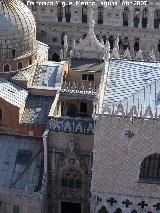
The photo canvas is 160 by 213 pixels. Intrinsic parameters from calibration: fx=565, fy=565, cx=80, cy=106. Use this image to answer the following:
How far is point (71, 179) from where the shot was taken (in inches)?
1962

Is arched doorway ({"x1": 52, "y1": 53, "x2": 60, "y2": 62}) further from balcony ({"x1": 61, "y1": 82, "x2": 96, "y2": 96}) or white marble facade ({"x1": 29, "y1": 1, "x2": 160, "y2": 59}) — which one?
balcony ({"x1": 61, "y1": 82, "x2": 96, "y2": 96})

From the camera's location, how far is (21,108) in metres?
50.2

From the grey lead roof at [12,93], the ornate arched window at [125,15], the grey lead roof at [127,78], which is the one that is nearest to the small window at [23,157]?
the grey lead roof at [12,93]

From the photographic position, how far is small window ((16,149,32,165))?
5022 centimetres

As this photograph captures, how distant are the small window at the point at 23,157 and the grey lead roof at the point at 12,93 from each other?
426 cm

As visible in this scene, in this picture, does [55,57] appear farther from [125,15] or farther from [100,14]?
[125,15]

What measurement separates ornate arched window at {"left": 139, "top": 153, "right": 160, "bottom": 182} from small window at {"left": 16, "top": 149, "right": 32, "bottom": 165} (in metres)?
10.7

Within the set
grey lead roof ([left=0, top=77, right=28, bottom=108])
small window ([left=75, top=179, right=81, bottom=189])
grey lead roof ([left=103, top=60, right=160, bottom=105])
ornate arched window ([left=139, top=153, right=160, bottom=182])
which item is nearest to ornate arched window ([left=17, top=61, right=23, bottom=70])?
grey lead roof ([left=0, top=77, right=28, bottom=108])

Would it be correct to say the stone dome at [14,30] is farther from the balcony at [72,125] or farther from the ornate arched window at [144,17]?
the ornate arched window at [144,17]

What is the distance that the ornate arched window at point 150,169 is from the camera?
44.6 meters

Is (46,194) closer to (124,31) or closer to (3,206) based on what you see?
(3,206)

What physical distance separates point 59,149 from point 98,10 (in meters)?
32.2

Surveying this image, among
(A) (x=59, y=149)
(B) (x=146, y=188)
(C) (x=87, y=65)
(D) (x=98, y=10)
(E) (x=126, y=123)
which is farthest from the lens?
(D) (x=98, y=10)

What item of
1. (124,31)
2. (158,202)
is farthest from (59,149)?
(124,31)
